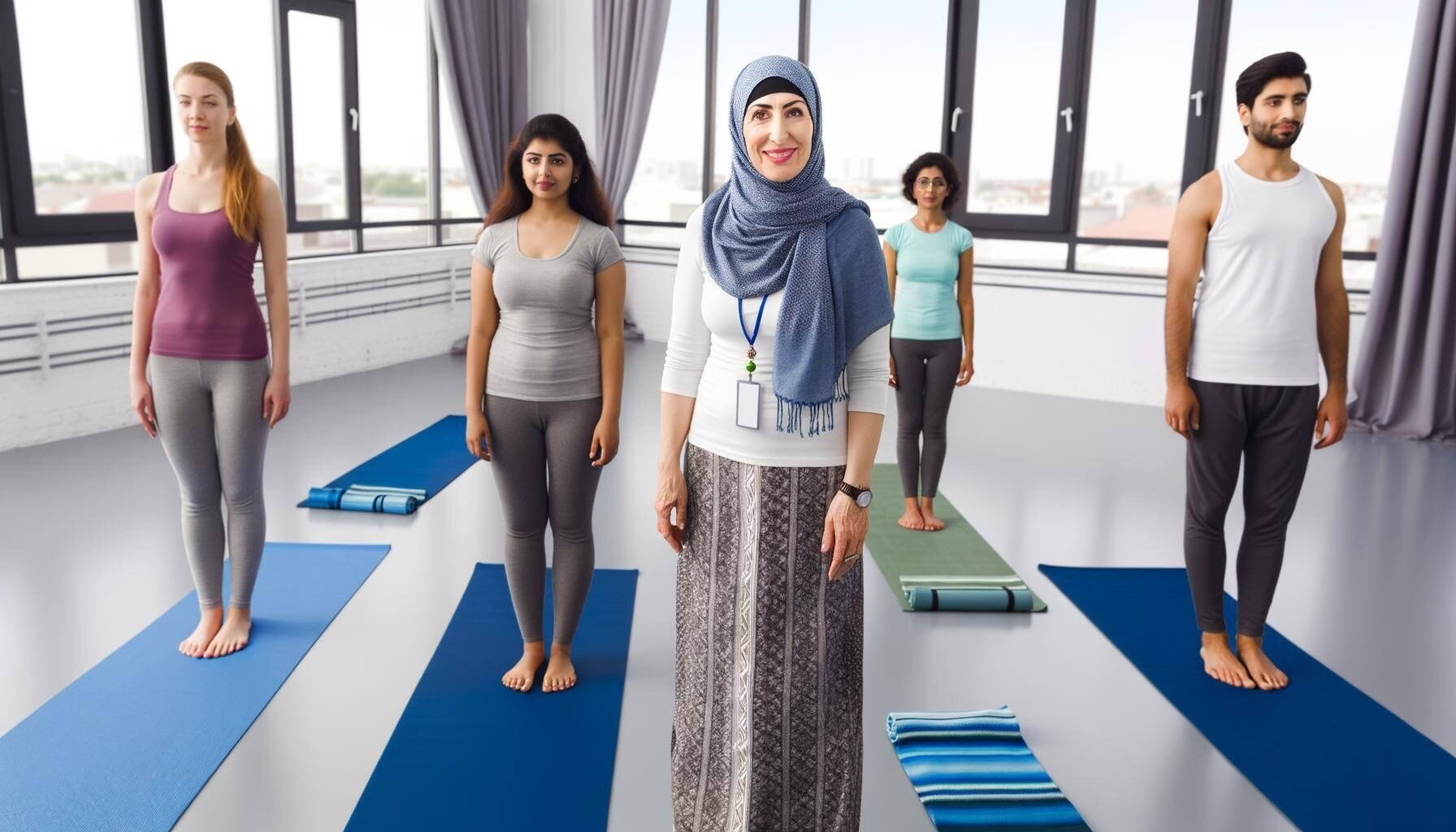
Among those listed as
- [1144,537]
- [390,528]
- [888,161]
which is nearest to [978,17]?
[888,161]

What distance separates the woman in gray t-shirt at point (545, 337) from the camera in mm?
2281

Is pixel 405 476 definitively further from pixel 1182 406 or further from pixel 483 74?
pixel 483 74

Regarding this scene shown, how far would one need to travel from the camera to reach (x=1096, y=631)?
2.95 m

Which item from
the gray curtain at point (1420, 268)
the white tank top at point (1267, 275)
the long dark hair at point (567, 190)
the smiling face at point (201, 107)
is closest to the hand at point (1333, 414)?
the white tank top at point (1267, 275)

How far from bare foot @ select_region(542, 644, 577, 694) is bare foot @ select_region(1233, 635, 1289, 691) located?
171 centimetres

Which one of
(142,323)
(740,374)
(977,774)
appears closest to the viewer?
(740,374)

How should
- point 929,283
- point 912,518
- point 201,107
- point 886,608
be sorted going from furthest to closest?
point 912,518 → point 929,283 → point 886,608 → point 201,107

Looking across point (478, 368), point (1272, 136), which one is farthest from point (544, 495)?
point (1272, 136)

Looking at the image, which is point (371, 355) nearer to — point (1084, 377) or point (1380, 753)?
point (1084, 377)

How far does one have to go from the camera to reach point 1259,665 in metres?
2.65

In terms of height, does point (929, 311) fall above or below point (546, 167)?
below

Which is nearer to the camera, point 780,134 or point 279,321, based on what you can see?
point 780,134

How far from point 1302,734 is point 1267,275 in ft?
3.47

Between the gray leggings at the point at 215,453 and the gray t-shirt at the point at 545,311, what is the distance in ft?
2.22
